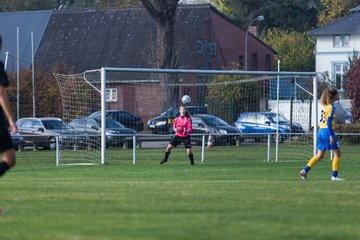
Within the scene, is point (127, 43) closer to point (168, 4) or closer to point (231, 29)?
point (231, 29)

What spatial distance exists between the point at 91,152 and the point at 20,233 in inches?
821

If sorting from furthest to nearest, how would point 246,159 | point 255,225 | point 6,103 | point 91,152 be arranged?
point 246,159 < point 91,152 < point 6,103 < point 255,225

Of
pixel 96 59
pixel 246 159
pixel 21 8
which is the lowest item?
pixel 246 159

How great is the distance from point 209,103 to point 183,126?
542cm

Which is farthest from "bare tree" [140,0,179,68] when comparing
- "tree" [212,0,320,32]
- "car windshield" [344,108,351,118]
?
"tree" [212,0,320,32]

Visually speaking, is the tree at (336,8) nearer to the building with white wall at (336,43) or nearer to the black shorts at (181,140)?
the building with white wall at (336,43)

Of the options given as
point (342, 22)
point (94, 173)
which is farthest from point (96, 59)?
point (94, 173)

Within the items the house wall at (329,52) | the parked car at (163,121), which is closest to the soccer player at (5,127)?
the parked car at (163,121)

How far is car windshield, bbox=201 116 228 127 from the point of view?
36844mm

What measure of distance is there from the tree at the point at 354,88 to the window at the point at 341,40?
70.9 feet

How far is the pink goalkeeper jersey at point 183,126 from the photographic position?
97.1 ft

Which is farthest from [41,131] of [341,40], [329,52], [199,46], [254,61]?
[341,40]

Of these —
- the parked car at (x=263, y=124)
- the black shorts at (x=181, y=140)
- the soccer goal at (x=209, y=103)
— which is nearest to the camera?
the black shorts at (x=181, y=140)

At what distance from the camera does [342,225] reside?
37.8ft
